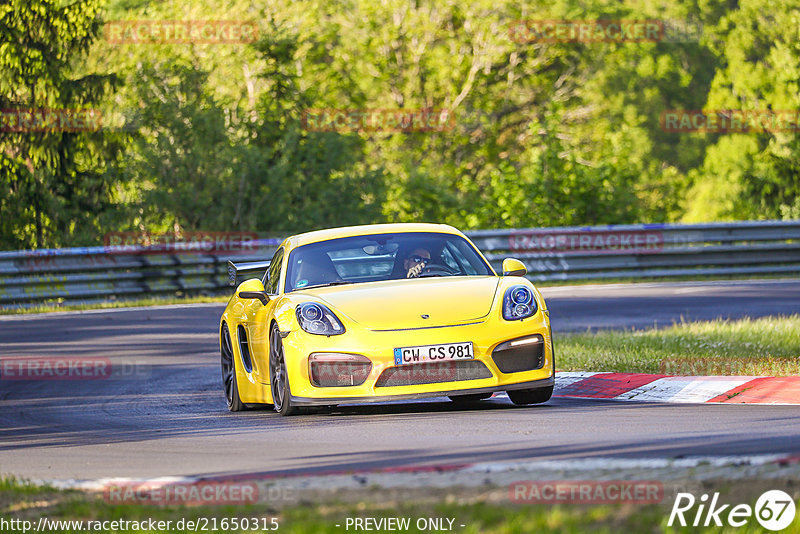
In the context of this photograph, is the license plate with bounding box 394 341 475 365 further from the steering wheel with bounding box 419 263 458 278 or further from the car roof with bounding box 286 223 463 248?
the car roof with bounding box 286 223 463 248

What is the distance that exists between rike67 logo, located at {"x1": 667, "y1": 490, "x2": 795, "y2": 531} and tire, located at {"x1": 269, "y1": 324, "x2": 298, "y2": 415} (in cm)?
449

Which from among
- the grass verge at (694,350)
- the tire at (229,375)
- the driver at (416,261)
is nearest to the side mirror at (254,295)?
the tire at (229,375)

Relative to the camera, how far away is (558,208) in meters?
30.2

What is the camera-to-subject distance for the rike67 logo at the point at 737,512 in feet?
14.6

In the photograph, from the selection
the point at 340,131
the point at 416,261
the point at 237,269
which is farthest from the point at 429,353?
the point at 340,131

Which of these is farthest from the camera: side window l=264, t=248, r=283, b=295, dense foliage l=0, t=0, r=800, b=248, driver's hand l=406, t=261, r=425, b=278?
dense foliage l=0, t=0, r=800, b=248

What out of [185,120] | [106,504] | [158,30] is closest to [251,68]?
[158,30]

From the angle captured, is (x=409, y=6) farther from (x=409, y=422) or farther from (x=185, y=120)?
(x=409, y=422)

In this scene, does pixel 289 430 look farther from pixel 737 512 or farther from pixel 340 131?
pixel 340 131

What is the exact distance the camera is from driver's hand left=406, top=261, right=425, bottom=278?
986 centimetres

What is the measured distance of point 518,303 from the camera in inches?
352

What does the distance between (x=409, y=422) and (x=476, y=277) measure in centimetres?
175

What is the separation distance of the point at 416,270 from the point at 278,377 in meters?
1.38

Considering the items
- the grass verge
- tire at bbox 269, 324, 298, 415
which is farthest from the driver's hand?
the grass verge
